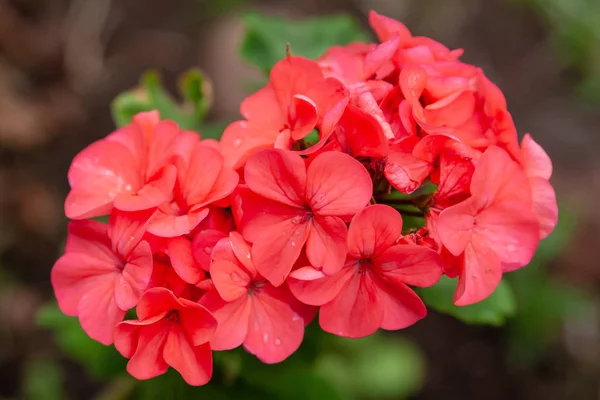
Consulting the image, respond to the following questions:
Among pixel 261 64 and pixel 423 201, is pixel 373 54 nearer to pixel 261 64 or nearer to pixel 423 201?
pixel 423 201

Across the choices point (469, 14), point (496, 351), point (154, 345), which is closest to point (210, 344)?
point (154, 345)

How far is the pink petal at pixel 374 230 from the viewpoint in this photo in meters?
1.08

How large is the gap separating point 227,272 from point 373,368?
7.68 ft

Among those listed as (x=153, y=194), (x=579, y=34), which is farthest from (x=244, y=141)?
(x=579, y=34)

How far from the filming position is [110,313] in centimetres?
122

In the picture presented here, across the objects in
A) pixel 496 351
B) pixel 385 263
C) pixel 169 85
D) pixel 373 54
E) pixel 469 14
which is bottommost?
pixel 496 351

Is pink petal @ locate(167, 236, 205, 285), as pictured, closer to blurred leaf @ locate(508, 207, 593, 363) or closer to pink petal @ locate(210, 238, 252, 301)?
pink petal @ locate(210, 238, 252, 301)

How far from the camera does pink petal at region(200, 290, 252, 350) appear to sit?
3.83ft

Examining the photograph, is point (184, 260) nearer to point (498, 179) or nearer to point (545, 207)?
point (498, 179)

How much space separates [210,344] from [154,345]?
127mm

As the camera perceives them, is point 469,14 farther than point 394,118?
Yes

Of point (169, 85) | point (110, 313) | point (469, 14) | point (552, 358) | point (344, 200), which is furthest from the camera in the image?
point (469, 14)

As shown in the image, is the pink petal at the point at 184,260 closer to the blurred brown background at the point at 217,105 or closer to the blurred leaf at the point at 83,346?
the blurred leaf at the point at 83,346

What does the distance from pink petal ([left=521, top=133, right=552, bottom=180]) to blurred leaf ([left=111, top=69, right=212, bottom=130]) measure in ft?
3.90
